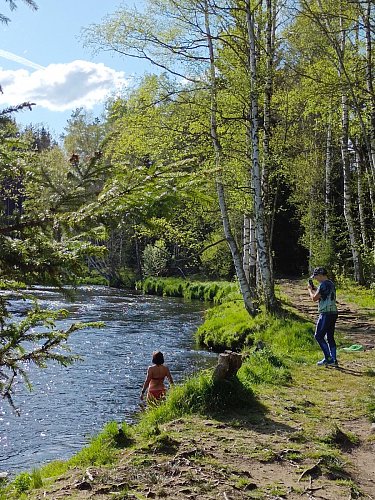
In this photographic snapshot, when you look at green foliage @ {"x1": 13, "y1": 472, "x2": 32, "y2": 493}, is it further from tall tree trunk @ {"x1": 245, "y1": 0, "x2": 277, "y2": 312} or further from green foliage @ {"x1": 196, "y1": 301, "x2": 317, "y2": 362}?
tall tree trunk @ {"x1": 245, "y1": 0, "x2": 277, "y2": 312}

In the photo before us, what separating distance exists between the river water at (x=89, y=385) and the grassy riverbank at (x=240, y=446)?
4.27 ft

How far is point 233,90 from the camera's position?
14.3 meters

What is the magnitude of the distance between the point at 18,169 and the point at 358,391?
6.34 m

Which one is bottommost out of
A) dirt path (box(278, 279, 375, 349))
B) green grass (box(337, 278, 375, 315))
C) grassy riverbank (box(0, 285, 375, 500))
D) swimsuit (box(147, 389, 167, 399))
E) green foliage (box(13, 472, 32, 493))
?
green foliage (box(13, 472, 32, 493))

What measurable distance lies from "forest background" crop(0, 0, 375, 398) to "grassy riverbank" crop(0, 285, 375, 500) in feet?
4.95

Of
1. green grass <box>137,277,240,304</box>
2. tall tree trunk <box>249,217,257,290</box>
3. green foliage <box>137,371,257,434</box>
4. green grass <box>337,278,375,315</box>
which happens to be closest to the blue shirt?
green foliage <box>137,371,257,434</box>

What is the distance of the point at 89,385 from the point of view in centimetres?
1227

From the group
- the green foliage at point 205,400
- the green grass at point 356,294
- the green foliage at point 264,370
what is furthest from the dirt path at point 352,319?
the green foliage at point 205,400

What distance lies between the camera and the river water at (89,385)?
883 cm

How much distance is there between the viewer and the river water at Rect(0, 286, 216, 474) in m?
8.83

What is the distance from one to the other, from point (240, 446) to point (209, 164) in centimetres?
896

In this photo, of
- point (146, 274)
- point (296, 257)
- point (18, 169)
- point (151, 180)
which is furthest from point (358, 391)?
point (146, 274)

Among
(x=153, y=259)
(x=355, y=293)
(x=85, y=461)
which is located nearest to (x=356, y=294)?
(x=355, y=293)

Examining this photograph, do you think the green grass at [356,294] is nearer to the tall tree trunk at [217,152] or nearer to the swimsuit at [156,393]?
the tall tree trunk at [217,152]
